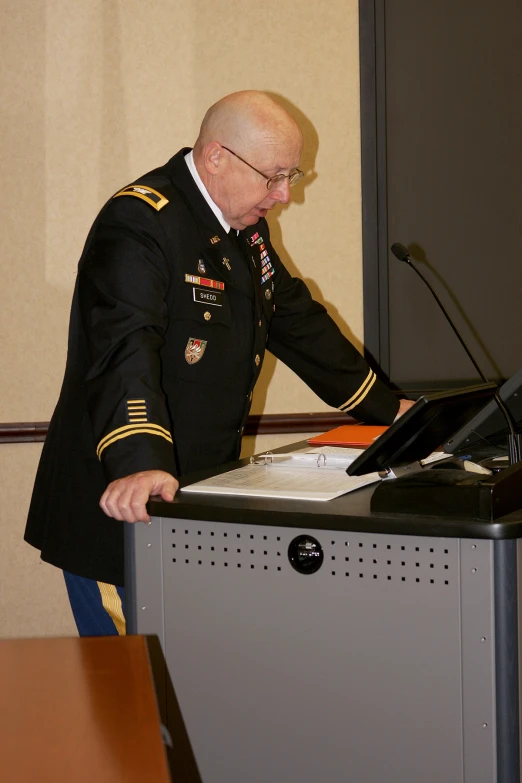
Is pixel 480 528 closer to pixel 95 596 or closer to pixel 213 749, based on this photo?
pixel 213 749

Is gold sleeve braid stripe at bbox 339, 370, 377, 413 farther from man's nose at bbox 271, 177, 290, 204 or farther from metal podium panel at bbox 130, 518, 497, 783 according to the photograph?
metal podium panel at bbox 130, 518, 497, 783

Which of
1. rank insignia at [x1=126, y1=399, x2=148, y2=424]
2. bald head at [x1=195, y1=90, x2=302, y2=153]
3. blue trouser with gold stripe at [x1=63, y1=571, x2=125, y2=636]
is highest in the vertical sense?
bald head at [x1=195, y1=90, x2=302, y2=153]

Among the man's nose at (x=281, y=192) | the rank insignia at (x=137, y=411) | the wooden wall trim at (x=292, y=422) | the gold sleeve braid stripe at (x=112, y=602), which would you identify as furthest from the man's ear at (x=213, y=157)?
the wooden wall trim at (x=292, y=422)

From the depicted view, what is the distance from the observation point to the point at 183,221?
1959mm

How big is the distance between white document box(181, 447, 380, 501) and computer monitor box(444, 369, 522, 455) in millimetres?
173

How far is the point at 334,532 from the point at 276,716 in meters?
0.31

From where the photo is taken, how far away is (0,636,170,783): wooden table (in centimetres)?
79

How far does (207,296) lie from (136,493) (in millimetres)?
563

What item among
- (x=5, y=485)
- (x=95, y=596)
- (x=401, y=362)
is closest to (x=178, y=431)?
(x=95, y=596)

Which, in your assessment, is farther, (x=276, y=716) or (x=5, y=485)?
(x=5, y=485)

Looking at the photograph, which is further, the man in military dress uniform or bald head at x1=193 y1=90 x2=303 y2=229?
bald head at x1=193 y1=90 x2=303 y2=229

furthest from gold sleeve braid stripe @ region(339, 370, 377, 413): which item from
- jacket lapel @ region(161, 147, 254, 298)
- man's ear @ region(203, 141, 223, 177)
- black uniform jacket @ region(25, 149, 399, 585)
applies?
man's ear @ region(203, 141, 223, 177)

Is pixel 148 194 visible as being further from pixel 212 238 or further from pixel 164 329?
pixel 164 329

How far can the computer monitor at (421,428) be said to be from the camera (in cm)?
138
